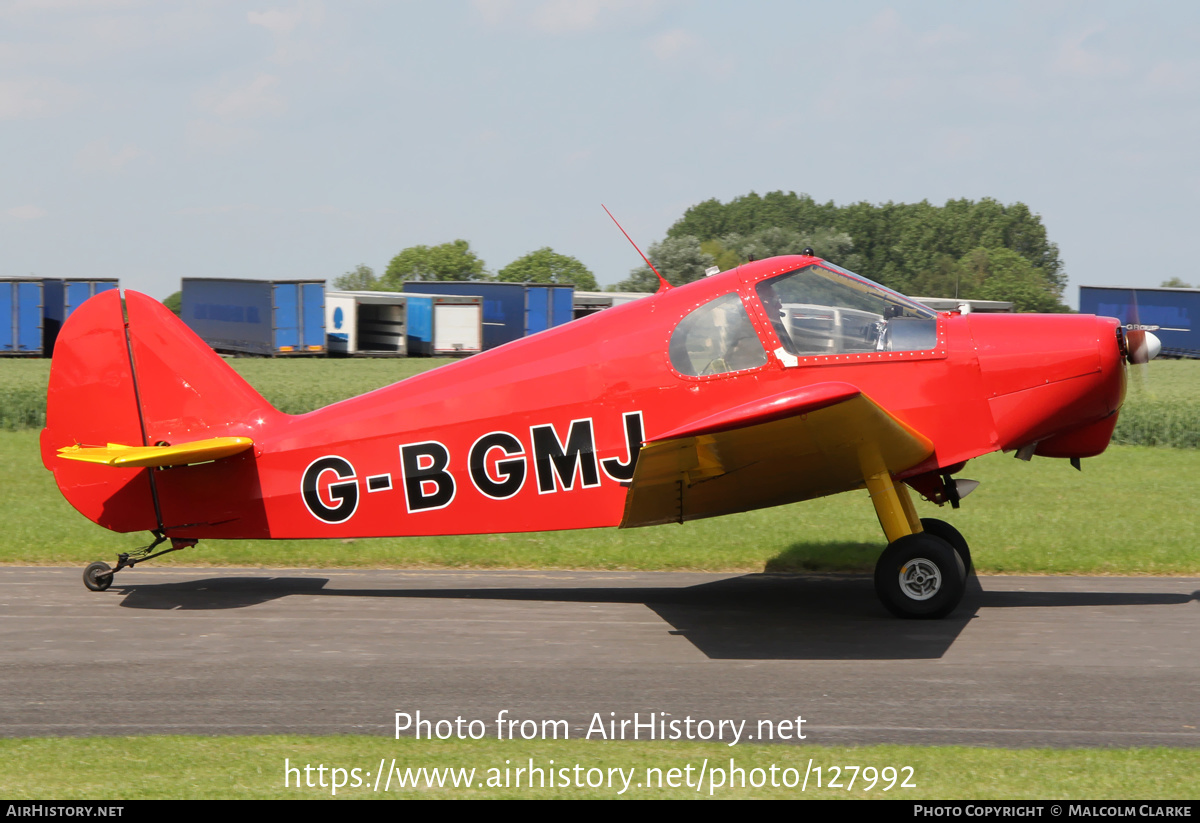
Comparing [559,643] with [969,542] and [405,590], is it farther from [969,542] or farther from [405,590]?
[969,542]

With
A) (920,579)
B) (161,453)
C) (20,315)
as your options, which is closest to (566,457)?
(920,579)

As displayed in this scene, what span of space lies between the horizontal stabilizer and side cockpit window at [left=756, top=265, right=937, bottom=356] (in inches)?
178

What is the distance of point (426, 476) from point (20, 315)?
3932 centimetres

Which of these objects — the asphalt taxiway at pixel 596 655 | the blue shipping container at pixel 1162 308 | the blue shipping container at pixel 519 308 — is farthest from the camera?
the blue shipping container at pixel 519 308

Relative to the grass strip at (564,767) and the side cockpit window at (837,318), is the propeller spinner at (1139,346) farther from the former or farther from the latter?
the grass strip at (564,767)

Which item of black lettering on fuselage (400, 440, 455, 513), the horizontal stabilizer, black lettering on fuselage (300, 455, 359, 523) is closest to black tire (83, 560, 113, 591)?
the horizontal stabilizer

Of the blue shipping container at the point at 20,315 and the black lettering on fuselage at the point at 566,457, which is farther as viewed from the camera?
the blue shipping container at the point at 20,315

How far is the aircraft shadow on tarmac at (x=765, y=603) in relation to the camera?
7316mm

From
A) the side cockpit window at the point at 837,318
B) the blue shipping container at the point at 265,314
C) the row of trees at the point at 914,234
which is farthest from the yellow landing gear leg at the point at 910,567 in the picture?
the row of trees at the point at 914,234

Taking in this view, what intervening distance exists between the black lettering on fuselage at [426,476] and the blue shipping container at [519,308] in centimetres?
3731

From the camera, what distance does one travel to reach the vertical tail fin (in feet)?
28.5

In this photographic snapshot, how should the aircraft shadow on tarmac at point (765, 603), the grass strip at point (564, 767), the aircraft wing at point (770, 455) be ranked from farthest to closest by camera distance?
1. the aircraft shadow on tarmac at point (765, 603)
2. the aircraft wing at point (770, 455)
3. the grass strip at point (564, 767)

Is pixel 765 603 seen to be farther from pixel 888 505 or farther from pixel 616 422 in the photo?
pixel 616 422

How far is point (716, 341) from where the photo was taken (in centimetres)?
783
